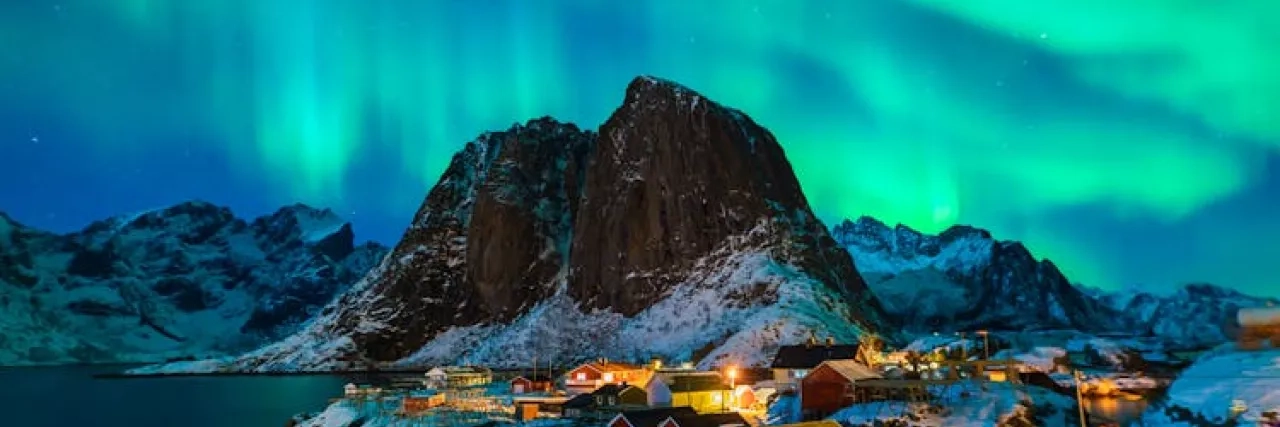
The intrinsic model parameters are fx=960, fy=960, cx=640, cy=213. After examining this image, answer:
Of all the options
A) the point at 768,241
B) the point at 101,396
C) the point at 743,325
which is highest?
the point at 768,241

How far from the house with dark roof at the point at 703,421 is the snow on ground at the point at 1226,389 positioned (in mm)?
25368

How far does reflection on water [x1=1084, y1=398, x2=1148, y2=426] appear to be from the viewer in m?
72.6

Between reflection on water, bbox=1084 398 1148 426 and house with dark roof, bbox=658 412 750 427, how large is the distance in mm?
32742

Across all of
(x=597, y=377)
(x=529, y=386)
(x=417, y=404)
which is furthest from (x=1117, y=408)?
(x=417, y=404)

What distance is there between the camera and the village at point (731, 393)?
68.8 m

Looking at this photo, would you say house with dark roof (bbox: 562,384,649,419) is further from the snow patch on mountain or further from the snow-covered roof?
the snow patch on mountain

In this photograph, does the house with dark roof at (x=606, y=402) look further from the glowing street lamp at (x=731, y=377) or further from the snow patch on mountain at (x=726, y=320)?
the snow patch on mountain at (x=726, y=320)

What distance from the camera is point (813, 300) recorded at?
513ft

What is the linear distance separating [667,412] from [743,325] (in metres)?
99.6

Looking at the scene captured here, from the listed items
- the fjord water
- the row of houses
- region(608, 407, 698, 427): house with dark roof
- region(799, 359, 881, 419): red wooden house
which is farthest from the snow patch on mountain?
region(608, 407, 698, 427): house with dark roof

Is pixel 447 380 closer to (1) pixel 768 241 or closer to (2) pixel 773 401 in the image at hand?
(2) pixel 773 401

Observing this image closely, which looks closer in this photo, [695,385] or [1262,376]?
[1262,376]

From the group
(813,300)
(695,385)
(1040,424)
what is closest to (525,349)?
(813,300)

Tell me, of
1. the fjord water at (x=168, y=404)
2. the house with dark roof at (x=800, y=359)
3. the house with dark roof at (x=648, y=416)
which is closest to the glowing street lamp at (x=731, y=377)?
the house with dark roof at (x=800, y=359)
